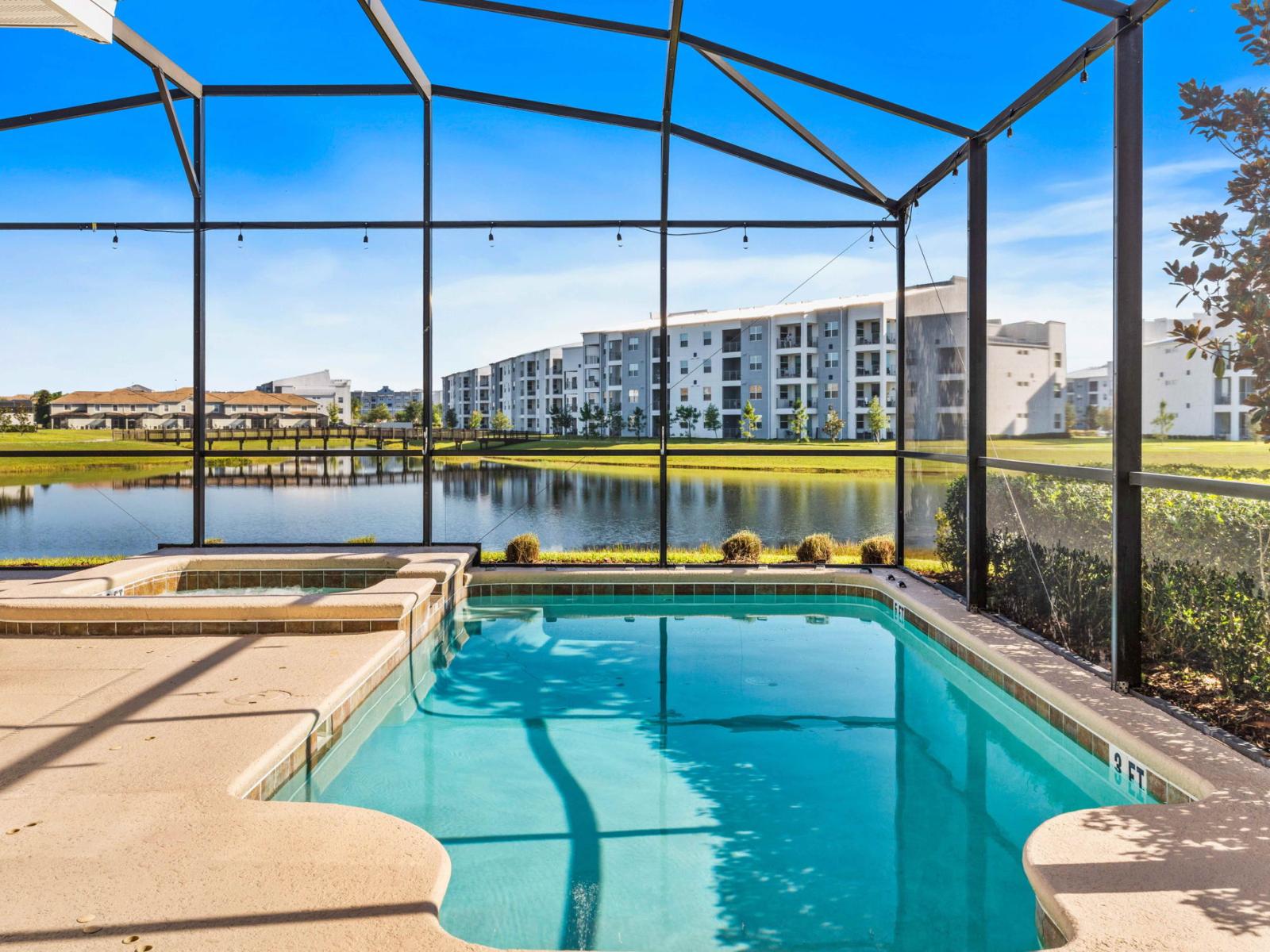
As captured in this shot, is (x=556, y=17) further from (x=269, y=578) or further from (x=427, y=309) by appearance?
(x=269, y=578)

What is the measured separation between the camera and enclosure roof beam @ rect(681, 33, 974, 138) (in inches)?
237

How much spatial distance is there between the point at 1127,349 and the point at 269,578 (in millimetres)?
6419

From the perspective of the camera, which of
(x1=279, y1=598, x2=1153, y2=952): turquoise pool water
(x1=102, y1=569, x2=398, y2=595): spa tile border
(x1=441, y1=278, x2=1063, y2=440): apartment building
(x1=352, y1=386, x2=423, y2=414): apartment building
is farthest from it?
(x1=441, y1=278, x2=1063, y2=440): apartment building

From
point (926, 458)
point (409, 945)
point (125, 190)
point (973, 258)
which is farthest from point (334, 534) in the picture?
point (409, 945)

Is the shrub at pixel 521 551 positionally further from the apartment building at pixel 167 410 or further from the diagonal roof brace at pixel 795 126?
the diagonal roof brace at pixel 795 126

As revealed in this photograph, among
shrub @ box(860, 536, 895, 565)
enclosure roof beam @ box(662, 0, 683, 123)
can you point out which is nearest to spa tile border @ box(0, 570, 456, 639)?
enclosure roof beam @ box(662, 0, 683, 123)

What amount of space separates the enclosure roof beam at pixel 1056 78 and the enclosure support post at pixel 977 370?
0.85ft

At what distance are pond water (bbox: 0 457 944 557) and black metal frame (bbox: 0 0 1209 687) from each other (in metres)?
0.36

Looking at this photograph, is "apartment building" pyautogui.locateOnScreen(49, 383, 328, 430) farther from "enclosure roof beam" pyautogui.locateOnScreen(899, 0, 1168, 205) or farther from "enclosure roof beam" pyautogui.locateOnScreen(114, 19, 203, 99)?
"enclosure roof beam" pyautogui.locateOnScreen(899, 0, 1168, 205)

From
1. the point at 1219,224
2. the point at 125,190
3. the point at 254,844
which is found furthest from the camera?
the point at 125,190

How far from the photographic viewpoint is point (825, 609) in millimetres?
7438

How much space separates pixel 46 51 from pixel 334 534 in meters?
4.73

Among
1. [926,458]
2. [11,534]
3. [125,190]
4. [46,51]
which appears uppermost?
[46,51]

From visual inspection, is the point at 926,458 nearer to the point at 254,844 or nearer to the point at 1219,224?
the point at 1219,224
